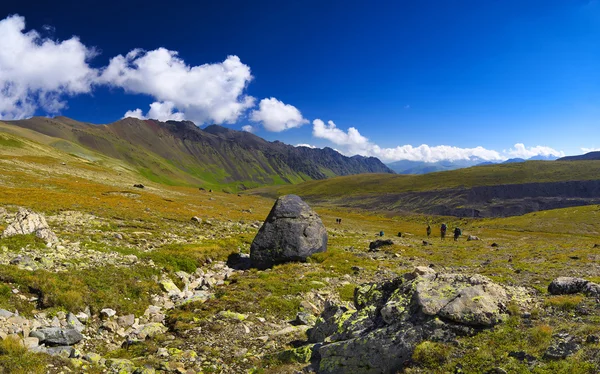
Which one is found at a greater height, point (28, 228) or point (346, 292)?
point (28, 228)

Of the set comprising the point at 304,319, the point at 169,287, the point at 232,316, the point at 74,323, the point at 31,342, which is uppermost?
the point at 31,342

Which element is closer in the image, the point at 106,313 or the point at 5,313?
the point at 5,313

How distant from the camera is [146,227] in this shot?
36.8 meters

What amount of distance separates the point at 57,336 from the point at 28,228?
1544 centimetres

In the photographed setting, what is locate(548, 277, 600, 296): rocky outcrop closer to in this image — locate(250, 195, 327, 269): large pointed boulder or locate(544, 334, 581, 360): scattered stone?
locate(544, 334, 581, 360): scattered stone

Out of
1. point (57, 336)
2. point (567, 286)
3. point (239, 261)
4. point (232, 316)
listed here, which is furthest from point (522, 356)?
point (239, 261)

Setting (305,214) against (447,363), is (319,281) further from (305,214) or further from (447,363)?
(447,363)

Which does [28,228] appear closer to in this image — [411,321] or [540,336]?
[411,321]

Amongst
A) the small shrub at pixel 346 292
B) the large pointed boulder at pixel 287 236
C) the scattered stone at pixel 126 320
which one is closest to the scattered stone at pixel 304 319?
the small shrub at pixel 346 292

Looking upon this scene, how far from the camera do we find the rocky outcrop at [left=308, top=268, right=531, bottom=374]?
31.0 ft

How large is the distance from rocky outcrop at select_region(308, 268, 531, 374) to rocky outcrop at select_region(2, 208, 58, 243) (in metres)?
21.9

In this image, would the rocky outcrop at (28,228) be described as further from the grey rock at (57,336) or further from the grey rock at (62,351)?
the grey rock at (62,351)

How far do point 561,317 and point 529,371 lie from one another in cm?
381

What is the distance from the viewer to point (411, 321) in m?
10.2
